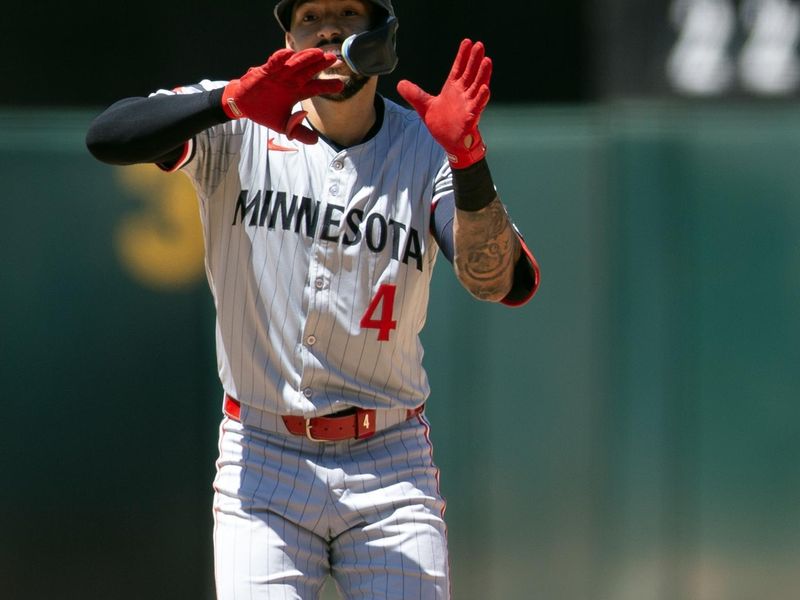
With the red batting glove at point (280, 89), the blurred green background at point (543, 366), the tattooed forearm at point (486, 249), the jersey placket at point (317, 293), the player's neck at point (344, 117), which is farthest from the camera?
the blurred green background at point (543, 366)

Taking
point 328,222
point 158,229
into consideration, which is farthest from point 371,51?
point 158,229

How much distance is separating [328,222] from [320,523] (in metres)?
0.68

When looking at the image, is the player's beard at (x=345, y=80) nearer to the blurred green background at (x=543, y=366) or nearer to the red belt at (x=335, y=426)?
the red belt at (x=335, y=426)

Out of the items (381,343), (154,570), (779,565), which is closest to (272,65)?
(381,343)

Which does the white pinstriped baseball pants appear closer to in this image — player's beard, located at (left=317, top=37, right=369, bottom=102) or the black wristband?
the black wristband

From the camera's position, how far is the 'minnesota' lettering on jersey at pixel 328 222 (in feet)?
10.1

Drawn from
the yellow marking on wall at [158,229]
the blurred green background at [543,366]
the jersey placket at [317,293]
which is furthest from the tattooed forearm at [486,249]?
the yellow marking on wall at [158,229]

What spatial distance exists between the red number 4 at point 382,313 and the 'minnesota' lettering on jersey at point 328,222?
0.26 ft

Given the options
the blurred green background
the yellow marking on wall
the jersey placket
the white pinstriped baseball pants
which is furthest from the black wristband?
the yellow marking on wall

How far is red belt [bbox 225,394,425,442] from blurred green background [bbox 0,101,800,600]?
2288 millimetres

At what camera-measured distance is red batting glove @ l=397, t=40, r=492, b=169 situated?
282cm

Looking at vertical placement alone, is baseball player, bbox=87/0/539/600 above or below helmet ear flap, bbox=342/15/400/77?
below

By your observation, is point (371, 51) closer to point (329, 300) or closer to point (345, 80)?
point (345, 80)

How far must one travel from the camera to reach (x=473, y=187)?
289cm
